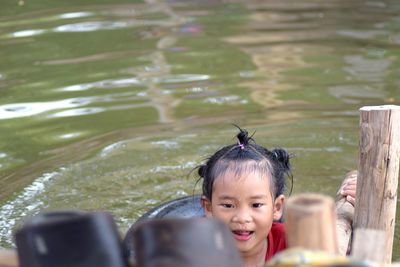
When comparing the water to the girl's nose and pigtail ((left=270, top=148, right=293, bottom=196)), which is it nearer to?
pigtail ((left=270, top=148, right=293, bottom=196))

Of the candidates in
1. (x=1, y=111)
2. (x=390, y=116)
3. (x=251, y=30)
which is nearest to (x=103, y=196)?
(x=1, y=111)

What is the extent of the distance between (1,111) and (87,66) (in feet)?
4.64

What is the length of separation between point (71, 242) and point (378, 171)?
203 centimetres

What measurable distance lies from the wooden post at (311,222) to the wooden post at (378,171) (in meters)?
1.67

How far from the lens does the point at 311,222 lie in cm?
190

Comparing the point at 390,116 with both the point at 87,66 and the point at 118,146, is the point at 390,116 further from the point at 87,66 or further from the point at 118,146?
the point at 87,66

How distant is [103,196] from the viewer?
5.40 metres

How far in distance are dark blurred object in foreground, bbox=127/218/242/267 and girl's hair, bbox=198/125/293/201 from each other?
1.68 m

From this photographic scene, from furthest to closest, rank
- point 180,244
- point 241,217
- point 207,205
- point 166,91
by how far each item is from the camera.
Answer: point 166,91 → point 207,205 → point 241,217 → point 180,244

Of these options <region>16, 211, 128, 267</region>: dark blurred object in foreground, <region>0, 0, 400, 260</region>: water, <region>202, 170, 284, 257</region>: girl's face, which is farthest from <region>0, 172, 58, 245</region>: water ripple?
<region>16, 211, 128, 267</region>: dark blurred object in foreground

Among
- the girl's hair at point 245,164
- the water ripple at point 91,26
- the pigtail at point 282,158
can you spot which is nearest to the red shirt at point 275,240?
the girl's hair at point 245,164

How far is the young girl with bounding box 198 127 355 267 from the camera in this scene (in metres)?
3.49

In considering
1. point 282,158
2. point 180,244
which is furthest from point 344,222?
point 180,244

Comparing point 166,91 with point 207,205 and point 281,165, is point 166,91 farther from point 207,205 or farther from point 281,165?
point 207,205
